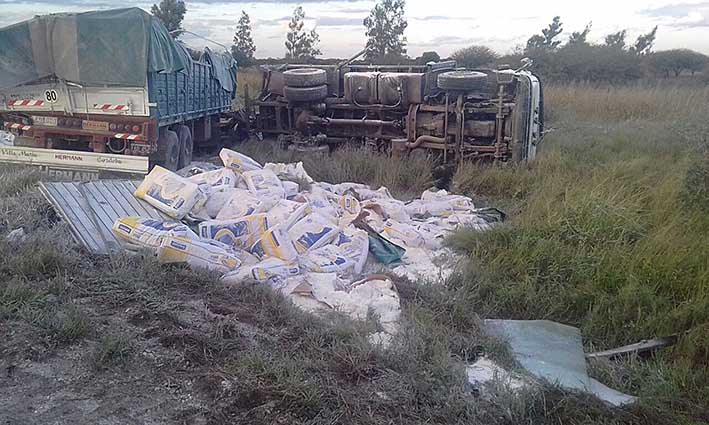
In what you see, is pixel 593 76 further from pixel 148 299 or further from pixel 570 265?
pixel 148 299

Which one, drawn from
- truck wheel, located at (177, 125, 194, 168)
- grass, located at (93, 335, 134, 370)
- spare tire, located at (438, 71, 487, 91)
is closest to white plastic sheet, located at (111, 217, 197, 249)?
grass, located at (93, 335, 134, 370)

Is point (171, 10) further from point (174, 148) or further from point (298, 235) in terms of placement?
point (298, 235)

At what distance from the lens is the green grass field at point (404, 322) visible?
3312mm

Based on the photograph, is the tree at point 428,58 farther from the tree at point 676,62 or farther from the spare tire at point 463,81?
the tree at point 676,62

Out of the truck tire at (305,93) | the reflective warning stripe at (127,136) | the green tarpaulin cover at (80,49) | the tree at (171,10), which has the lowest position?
the reflective warning stripe at (127,136)

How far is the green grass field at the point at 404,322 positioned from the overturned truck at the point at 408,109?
2.76 metres

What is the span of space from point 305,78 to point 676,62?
25.8 meters

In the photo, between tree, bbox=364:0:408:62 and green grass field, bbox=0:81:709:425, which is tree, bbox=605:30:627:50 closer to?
tree, bbox=364:0:408:62

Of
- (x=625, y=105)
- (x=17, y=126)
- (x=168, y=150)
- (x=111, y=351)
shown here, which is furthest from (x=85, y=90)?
(x=625, y=105)

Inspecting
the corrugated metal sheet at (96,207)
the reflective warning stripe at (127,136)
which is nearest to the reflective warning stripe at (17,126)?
the reflective warning stripe at (127,136)

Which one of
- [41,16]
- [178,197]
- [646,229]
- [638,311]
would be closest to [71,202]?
[178,197]

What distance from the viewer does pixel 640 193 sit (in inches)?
269

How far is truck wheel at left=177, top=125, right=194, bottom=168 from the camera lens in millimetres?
10148

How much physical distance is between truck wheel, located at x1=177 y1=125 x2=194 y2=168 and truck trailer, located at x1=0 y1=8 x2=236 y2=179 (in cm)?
124
